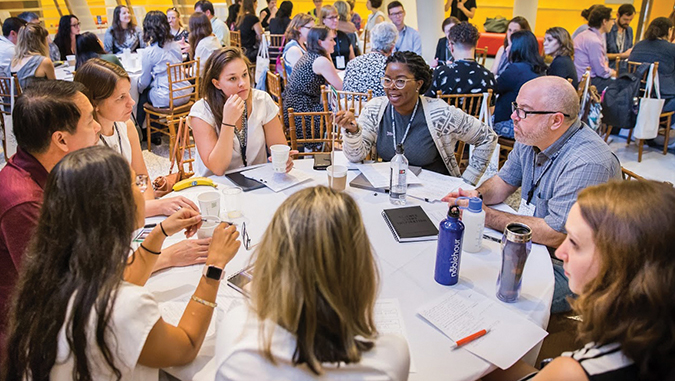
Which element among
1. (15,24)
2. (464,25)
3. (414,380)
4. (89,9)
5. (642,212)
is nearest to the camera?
(642,212)

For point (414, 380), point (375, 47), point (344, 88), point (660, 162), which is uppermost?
point (375, 47)

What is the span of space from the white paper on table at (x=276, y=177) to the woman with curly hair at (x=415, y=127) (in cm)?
32

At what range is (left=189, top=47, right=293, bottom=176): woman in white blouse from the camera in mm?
2393

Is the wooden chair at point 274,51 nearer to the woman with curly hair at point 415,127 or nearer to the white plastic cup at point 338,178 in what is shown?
the woman with curly hair at point 415,127

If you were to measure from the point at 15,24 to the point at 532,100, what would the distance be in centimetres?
586

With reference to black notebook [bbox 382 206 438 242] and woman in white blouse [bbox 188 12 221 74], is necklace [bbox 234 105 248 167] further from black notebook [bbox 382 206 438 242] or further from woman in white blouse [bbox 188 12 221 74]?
woman in white blouse [bbox 188 12 221 74]

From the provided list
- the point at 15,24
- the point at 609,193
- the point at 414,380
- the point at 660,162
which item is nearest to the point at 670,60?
the point at 660,162

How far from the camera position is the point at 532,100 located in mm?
2004

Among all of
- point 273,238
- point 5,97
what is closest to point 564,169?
point 273,238

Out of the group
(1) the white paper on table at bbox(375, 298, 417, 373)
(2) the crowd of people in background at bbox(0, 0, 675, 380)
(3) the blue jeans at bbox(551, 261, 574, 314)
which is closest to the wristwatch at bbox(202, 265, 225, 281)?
(2) the crowd of people in background at bbox(0, 0, 675, 380)

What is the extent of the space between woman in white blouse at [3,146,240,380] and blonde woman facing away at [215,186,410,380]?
258 mm

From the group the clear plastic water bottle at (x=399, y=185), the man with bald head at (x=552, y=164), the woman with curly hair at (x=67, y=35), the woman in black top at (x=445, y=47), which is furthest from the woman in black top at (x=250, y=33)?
the man with bald head at (x=552, y=164)

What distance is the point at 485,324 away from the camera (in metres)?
1.32

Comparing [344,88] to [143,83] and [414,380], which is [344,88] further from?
[414,380]
